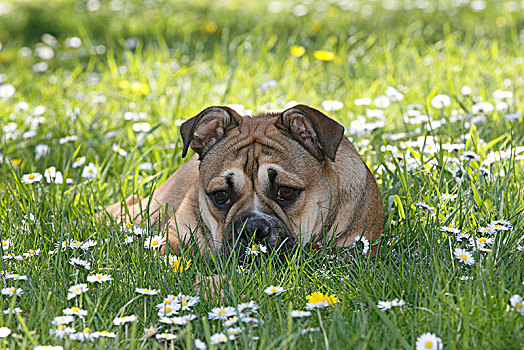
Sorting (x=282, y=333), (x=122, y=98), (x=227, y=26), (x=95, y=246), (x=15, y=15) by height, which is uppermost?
(x=15, y=15)

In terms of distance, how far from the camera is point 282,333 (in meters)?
2.71

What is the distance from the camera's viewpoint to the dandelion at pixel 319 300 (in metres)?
2.89

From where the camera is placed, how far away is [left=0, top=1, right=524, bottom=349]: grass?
9.47 feet

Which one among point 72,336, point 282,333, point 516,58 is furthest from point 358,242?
point 516,58

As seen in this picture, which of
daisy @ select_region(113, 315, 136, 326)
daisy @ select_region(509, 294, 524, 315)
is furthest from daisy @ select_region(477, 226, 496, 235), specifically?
daisy @ select_region(113, 315, 136, 326)

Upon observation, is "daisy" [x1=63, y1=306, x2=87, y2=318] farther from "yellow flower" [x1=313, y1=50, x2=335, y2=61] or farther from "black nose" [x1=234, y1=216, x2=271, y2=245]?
"yellow flower" [x1=313, y1=50, x2=335, y2=61]

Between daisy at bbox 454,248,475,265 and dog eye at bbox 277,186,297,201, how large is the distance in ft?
3.23

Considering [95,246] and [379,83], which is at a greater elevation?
[379,83]

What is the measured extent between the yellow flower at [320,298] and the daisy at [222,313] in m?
0.35

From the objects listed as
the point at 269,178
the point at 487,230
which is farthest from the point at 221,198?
the point at 487,230

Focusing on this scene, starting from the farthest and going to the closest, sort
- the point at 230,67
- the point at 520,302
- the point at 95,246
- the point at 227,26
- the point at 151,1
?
the point at 151,1
the point at 227,26
the point at 230,67
the point at 95,246
the point at 520,302

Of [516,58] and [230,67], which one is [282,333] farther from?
[516,58]

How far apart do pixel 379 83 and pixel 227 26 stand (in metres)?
3.37

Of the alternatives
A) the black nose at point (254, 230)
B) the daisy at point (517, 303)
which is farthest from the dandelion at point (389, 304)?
the black nose at point (254, 230)
